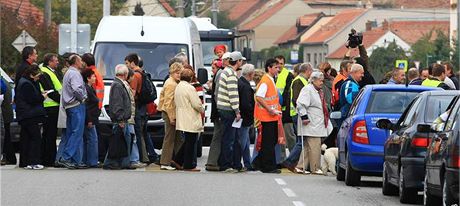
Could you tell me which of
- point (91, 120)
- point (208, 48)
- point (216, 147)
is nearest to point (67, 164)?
point (91, 120)

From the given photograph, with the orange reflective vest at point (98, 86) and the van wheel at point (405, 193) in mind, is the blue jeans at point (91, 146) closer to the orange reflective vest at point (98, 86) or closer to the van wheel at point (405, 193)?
the orange reflective vest at point (98, 86)

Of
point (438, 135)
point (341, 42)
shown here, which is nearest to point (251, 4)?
point (341, 42)

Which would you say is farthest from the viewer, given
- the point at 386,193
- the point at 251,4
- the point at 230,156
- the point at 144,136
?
the point at 251,4

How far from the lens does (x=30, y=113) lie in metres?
22.9

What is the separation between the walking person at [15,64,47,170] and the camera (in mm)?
22766

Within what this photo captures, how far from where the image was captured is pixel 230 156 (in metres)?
23.3

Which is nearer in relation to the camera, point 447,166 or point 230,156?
point 447,166

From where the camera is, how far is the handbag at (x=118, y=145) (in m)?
23.2

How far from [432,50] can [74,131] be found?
82385 millimetres

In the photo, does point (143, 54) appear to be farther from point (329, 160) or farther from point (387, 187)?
point (387, 187)

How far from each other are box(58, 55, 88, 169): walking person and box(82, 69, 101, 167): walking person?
138mm

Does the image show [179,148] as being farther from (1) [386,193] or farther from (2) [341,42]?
(2) [341,42]

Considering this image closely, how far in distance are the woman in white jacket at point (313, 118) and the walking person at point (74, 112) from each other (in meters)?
3.36

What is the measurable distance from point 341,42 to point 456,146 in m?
120
